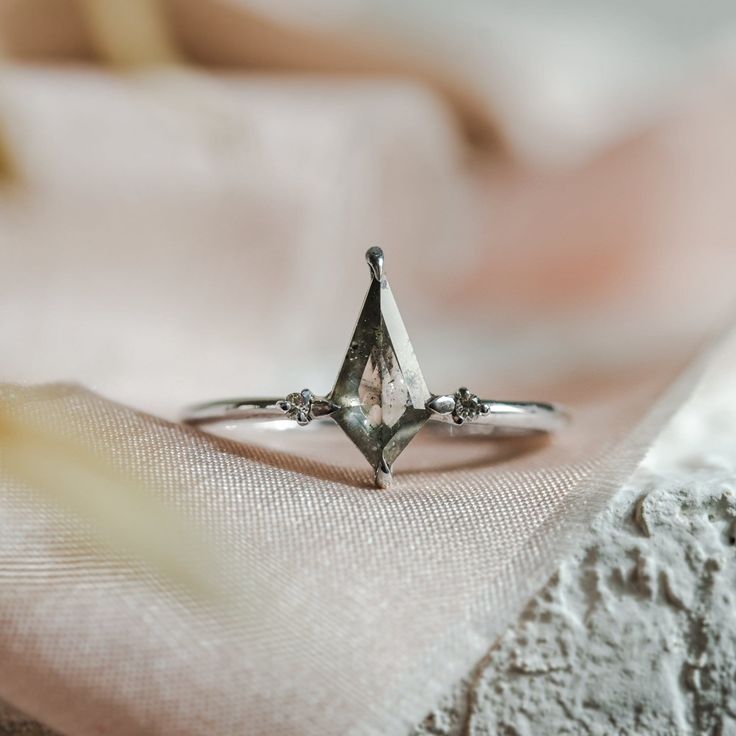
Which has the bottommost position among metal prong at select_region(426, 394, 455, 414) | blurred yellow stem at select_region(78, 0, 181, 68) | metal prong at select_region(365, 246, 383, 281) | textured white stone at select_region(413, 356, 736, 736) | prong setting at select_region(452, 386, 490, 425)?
textured white stone at select_region(413, 356, 736, 736)

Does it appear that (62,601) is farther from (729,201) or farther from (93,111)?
(729,201)

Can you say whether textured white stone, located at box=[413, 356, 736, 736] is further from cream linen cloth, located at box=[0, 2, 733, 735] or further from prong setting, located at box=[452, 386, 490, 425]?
prong setting, located at box=[452, 386, 490, 425]

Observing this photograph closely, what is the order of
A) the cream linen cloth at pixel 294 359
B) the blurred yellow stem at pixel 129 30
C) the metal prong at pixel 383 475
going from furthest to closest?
the blurred yellow stem at pixel 129 30
the metal prong at pixel 383 475
the cream linen cloth at pixel 294 359

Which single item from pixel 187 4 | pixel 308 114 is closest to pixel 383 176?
pixel 308 114

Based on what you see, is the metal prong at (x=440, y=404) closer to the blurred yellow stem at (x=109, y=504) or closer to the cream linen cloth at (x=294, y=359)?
the cream linen cloth at (x=294, y=359)

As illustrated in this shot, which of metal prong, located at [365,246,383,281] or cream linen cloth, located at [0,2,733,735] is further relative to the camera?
metal prong, located at [365,246,383,281]

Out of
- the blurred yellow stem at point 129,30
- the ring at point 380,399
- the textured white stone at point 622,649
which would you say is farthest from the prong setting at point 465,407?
the blurred yellow stem at point 129,30

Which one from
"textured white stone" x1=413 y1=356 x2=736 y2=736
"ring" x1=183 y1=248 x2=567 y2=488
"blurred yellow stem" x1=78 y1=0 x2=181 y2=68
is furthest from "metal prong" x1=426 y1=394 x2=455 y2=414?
"blurred yellow stem" x1=78 y1=0 x2=181 y2=68
